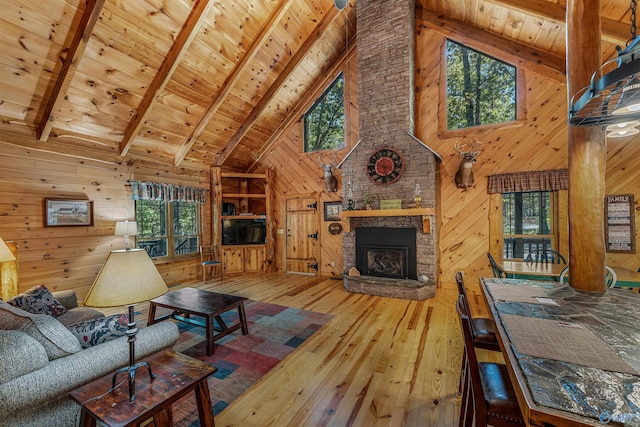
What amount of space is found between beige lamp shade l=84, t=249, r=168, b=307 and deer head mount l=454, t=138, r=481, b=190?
484cm

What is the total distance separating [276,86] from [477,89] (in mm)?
4040

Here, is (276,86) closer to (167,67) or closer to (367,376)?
(167,67)

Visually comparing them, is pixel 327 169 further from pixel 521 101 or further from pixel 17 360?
pixel 17 360

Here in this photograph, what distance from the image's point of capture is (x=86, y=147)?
4527 millimetres

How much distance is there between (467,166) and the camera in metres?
4.60

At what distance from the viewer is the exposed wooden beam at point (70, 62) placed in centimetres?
318

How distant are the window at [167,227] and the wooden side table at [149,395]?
4509 millimetres

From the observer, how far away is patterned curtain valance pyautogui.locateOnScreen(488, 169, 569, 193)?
4188 mm

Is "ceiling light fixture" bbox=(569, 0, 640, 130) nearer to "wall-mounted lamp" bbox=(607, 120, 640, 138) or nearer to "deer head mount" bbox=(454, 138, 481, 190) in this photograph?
"wall-mounted lamp" bbox=(607, 120, 640, 138)

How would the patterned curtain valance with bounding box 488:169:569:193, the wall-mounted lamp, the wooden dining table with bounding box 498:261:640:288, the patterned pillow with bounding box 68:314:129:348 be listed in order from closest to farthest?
the patterned pillow with bounding box 68:314:129:348 → the wall-mounted lamp → the wooden dining table with bounding box 498:261:640:288 → the patterned curtain valance with bounding box 488:169:569:193

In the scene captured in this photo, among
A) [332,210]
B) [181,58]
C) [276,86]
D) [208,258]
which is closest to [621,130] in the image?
[332,210]

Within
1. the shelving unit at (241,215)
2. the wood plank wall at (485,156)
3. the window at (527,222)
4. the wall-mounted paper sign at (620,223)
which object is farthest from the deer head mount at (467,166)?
the shelving unit at (241,215)

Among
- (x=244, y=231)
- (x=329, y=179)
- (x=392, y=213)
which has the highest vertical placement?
(x=329, y=179)

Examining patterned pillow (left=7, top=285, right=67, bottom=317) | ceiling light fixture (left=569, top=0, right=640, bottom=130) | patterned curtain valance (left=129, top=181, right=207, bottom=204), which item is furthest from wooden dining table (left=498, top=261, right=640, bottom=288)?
patterned curtain valance (left=129, top=181, right=207, bottom=204)
